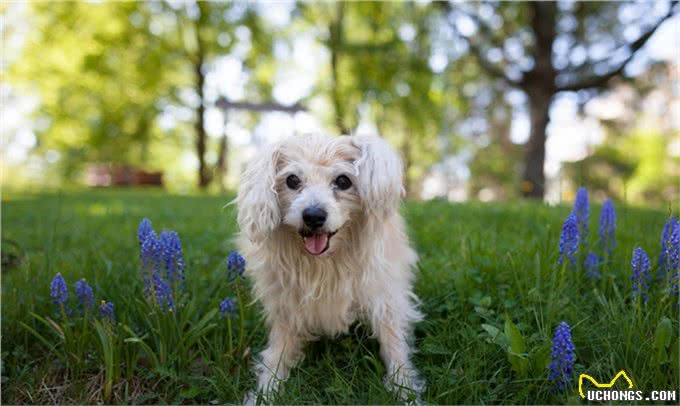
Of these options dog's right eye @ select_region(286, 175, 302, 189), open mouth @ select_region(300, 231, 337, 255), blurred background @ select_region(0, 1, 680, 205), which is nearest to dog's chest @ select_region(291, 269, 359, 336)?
open mouth @ select_region(300, 231, 337, 255)

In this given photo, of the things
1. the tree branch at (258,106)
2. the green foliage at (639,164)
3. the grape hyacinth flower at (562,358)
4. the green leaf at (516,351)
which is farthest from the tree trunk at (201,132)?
the green foliage at (639,164)

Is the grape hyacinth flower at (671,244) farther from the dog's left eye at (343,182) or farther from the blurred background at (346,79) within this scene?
the blurred background at (346,79)

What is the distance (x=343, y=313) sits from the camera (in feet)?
8.41

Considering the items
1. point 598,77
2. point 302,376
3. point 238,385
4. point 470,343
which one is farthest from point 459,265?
point 598,77

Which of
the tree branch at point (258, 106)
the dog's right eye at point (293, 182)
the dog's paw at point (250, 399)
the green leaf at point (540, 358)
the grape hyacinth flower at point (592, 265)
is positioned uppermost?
the tree branch at point (258, 106)

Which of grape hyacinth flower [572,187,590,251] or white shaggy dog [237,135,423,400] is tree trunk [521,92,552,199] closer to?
grape hyacinth flower [572,187,590,251]

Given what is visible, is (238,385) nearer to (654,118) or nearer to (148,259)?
(148,259)

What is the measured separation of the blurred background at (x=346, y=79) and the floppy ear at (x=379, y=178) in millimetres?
9658

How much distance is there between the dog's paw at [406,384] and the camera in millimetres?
2092

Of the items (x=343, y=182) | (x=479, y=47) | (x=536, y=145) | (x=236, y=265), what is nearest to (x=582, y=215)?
(x=343, y=182)

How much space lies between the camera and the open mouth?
233 cm

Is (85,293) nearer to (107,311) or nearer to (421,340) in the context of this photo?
(107,311)

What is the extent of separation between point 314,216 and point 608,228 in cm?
200

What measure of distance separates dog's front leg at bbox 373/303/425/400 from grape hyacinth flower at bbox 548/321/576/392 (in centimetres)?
63
